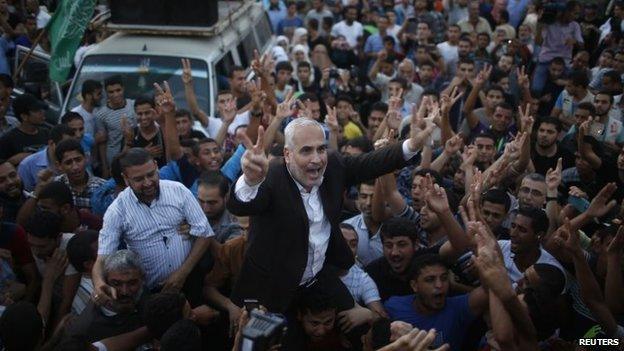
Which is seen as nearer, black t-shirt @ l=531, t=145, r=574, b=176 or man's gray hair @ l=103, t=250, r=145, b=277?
man's gray hair @ l=103, t=250, r=145, b=277

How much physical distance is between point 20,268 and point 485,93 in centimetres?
580

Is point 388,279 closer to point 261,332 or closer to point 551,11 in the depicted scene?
point 261,332

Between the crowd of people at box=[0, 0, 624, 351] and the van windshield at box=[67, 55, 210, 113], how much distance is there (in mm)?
564

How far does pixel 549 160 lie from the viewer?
23.7ft

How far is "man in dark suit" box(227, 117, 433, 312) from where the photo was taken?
3.94 m

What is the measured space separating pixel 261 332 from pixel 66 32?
6826 millimetres

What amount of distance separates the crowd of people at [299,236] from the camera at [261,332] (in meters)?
0.05

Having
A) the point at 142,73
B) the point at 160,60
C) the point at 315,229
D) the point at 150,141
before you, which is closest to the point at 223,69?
the point at 160,60

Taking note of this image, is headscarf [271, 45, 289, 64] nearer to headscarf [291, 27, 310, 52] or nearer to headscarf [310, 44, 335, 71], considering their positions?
headscarf [310, 44, 335, 71]

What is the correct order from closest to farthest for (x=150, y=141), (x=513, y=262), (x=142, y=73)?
(x=513, y=262) < (x=150, y=141) < (x=142, y=73)

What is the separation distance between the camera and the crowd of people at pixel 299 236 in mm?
3969

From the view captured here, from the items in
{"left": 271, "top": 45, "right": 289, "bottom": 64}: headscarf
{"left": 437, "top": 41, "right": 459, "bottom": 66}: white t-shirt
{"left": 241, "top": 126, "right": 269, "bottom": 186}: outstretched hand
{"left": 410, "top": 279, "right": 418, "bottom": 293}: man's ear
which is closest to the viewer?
{"left": 241, "top": 126, "right": 269, "bottom": 186}: outstretched hand

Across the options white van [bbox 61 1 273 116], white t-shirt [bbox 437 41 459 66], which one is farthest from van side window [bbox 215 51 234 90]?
white t-shirt [bbox 437 41 459 66]

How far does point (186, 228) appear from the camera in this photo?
4.72m
